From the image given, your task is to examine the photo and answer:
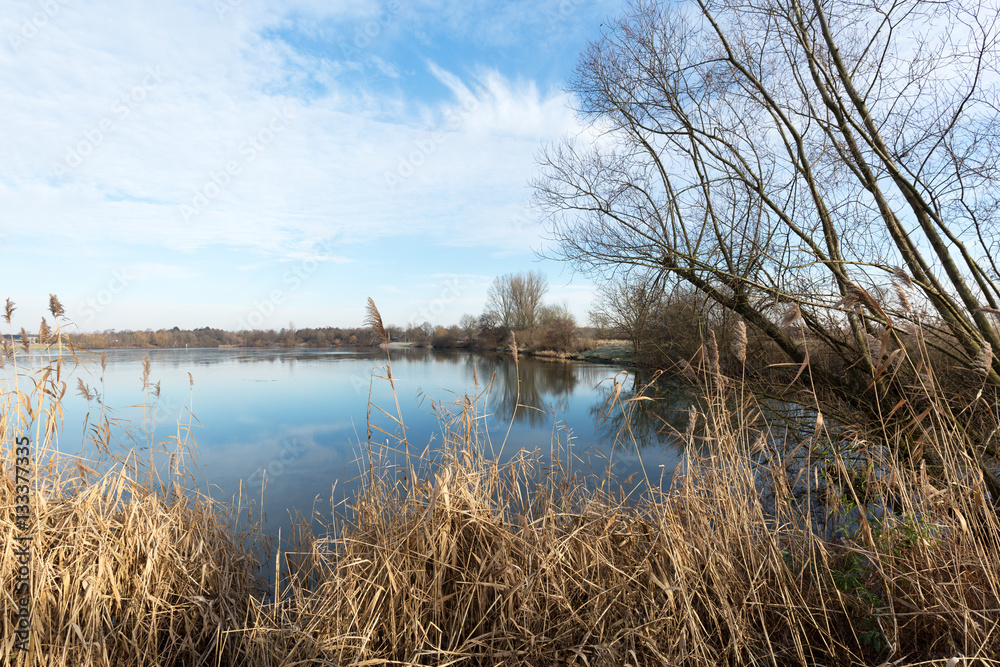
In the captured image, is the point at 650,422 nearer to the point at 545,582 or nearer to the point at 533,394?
the point at 533,394

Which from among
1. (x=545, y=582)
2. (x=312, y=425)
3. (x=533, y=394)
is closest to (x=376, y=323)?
(x=545, y=582)

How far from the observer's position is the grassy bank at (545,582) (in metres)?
1.86

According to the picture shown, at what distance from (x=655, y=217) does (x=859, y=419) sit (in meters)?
2.90

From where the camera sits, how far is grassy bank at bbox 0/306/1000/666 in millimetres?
1858

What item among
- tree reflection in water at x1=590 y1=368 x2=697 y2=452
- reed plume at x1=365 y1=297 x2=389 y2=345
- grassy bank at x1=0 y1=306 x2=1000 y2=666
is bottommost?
tree reflection in water at x1=590 y1=368 x2=697 y2=452

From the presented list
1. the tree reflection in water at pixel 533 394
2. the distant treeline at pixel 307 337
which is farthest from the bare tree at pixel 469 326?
the tree reflection in water at pixel 533 394

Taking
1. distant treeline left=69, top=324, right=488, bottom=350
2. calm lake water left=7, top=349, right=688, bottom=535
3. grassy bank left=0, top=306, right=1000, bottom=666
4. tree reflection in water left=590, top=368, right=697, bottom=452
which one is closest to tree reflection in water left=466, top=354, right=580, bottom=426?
calm lake water left=7, top=349, right=688, bottom=535

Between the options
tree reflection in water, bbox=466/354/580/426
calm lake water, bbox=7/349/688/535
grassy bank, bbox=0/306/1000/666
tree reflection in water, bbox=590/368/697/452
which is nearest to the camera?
grassy bank, bbox=0/306/1000/666

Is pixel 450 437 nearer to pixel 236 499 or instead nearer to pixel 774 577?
pixel 774 577

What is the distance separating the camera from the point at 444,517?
227 centimetres

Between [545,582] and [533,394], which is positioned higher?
[545,582]

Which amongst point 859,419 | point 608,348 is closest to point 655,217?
point 859,419

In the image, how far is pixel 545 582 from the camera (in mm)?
2141

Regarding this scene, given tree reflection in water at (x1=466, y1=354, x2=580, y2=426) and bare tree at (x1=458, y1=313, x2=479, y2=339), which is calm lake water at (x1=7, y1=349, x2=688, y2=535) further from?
bare tree at (x1=458, y1=313, x2=479, y2=339)
